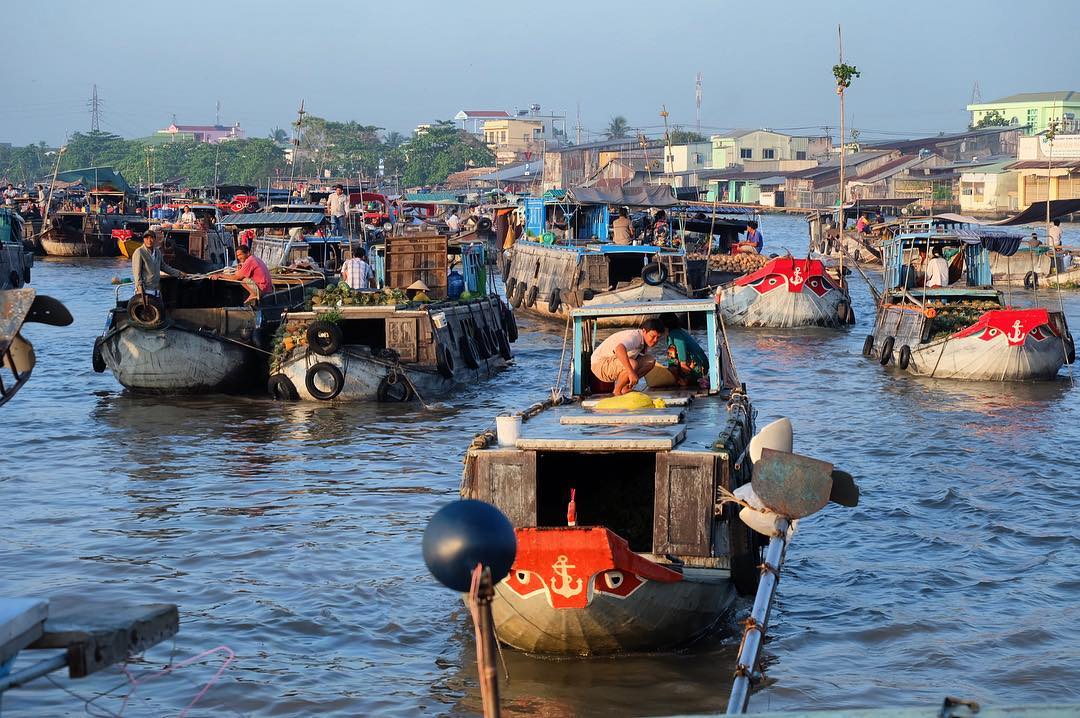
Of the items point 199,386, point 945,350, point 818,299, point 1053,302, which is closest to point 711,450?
point 199,386

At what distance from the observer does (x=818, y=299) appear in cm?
2886

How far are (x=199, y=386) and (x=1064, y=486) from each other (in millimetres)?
11934

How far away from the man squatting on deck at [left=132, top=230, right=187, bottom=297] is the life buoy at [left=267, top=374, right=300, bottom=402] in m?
2.11

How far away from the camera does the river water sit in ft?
27.1

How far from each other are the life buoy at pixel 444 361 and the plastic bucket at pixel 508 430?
9944 mm

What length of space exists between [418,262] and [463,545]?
16.5 m

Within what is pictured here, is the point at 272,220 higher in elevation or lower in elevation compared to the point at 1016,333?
higher

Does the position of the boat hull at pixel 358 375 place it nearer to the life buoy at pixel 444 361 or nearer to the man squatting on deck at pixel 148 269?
the life buoy at pixel 444 361

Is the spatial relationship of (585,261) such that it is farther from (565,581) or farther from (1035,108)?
(1035,108)

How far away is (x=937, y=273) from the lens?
23.2 m

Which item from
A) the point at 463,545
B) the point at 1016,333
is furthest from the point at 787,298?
the point at 463,545

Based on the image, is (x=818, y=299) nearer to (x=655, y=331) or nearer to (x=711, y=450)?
(x=655, y=331)

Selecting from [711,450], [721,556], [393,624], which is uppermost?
[711,450]

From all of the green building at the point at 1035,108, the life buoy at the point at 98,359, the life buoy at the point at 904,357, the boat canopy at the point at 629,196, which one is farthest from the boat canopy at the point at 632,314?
the green building at the point at 1035,108
